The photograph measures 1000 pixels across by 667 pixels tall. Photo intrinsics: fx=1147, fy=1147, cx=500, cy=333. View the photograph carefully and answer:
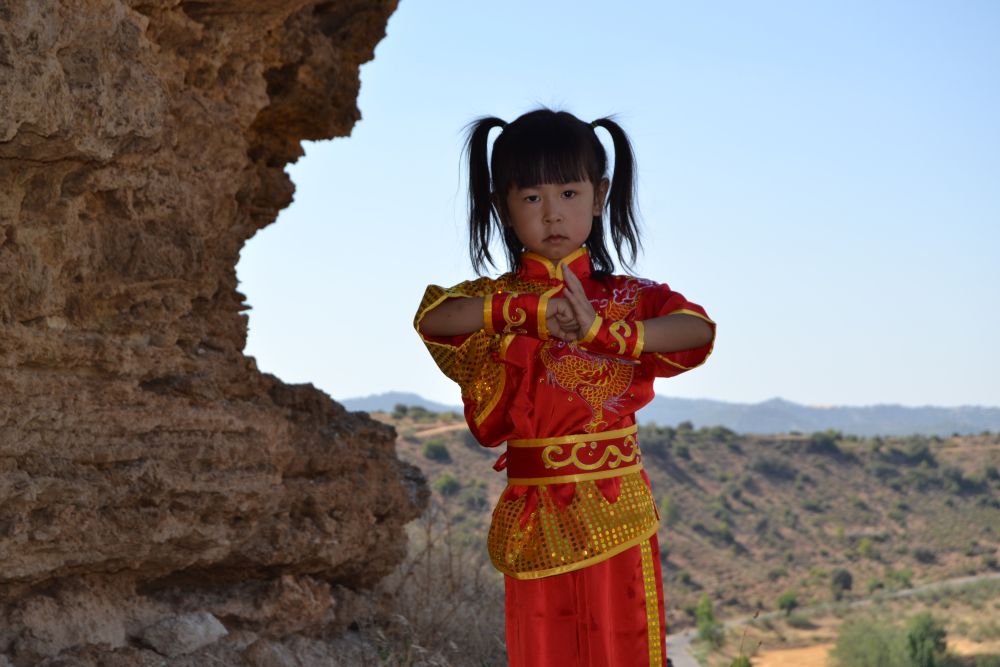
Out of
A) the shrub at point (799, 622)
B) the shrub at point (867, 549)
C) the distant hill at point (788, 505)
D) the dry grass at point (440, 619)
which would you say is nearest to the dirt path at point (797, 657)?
the shrub at point (799, 622)

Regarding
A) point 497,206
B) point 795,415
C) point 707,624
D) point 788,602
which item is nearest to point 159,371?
point 497,206

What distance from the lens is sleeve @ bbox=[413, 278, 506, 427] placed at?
3.34m

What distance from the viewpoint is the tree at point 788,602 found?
18.7 m

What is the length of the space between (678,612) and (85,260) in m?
15.5

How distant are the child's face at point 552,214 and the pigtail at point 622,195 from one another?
0.23m

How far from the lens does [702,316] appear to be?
10.8 feet

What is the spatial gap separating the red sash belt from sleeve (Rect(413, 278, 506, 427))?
6.2 inches

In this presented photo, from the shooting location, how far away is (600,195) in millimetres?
3506

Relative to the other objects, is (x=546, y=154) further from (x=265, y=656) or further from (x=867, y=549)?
(x=867, y=549)

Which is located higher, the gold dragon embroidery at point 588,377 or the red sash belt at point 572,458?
the gold dragon embroidery at point 588,377

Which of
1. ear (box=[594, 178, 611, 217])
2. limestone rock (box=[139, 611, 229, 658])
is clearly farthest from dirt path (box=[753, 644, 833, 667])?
ear (box=[594, 178, 611, 217])

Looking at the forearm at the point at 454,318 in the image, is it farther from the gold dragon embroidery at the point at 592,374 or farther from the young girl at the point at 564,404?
the gold dragon embroidery at the point at 592,374

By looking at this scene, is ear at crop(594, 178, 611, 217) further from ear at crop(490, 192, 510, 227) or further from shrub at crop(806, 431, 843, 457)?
shrub at crop(806, 431, 843, 457)

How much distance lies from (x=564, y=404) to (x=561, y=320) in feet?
0.96
